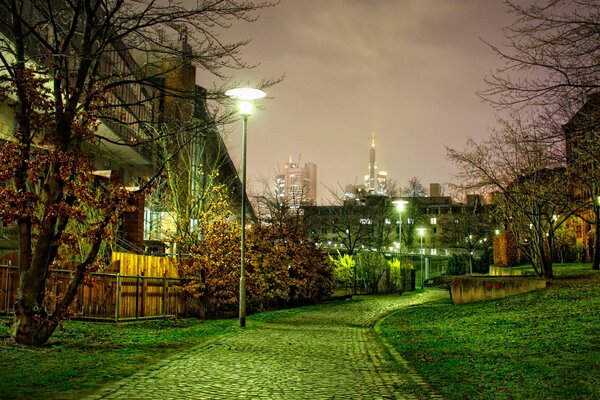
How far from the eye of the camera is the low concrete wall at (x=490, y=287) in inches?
798

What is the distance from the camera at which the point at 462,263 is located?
192ft

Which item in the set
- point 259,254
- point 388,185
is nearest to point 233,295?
point 259,254

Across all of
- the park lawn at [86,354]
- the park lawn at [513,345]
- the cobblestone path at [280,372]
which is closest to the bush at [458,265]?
the park lawn at [513,345]

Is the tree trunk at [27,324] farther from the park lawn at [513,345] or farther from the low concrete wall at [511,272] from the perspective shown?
the low concrete wall at [511,272]

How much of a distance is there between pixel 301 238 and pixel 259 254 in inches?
231

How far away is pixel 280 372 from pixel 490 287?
14.3 metres

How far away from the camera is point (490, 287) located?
70.1 ft

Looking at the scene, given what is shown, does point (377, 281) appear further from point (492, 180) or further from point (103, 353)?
point (103, 353)

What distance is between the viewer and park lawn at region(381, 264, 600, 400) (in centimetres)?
774

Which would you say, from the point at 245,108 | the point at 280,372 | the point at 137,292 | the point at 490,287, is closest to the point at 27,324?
the point at 280,372

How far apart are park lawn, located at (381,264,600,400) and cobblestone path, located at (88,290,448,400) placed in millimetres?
563

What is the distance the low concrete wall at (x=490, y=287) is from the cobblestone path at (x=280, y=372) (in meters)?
8.10

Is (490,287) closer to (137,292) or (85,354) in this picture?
(137,292)

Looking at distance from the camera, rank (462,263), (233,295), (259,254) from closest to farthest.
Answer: (233,295), (259,254), (462,263)
